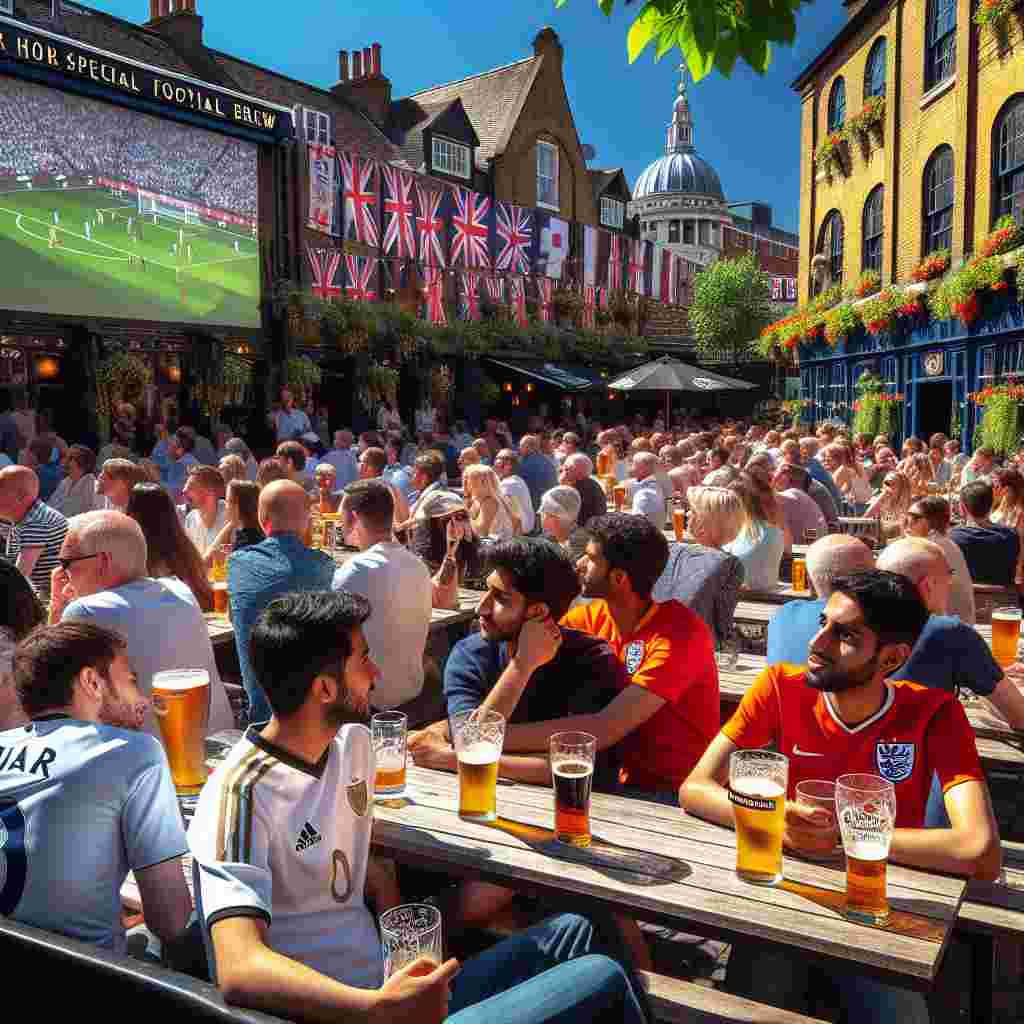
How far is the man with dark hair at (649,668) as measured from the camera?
2.89 meters

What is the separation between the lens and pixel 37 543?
5.38 m

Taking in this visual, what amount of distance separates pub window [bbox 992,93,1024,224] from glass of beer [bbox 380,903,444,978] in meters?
16.1

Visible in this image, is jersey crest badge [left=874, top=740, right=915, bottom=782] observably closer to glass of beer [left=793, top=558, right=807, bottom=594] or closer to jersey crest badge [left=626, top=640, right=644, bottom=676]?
jersey crest badge [left=626, top=640, right=644, bottom=676]

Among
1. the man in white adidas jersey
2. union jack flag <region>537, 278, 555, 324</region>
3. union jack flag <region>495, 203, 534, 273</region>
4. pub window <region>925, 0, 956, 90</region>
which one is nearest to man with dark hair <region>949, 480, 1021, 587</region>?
the man in white adidas jersey

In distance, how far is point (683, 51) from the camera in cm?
284

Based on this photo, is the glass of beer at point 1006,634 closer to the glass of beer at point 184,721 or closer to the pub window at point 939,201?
the glass of beer at point 184,721

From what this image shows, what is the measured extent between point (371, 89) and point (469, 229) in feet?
24.3

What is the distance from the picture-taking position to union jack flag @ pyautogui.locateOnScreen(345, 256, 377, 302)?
20.1 m

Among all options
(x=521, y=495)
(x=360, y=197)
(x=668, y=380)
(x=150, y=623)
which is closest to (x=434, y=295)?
(x=360, y=197)

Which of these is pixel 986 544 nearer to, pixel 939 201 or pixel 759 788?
pixel 759 788

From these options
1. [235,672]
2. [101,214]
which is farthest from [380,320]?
[235,672]

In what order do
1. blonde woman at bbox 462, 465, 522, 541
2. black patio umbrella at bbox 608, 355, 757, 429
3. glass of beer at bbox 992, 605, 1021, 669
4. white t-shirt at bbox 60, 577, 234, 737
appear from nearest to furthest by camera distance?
white t-shirt at bbox 60, 577, 234, 737, glass of beer at bbox 992, 605, 1021, 669, blonde woman at bbox 462, 465, 522, 541, black patio umbrella at bbox 608, 355, 757, 429

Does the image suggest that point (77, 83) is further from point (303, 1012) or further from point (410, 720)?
point (303, 1012)

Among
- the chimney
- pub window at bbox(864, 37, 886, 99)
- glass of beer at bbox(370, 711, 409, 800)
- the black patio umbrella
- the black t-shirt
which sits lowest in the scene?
glass of beer at bbox(370, 711, 409, 800)
